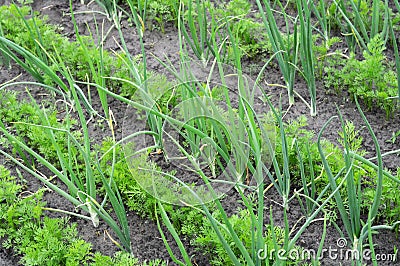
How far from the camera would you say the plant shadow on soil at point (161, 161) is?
8.82 ft

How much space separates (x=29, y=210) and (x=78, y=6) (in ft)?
6.04

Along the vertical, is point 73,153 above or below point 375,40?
below

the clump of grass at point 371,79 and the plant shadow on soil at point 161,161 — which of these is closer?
the plant shadow on soil at point 161,161

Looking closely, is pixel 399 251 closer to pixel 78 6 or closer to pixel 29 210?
pixel 29 210

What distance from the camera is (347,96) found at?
336cm

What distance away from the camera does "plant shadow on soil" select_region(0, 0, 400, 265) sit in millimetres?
2688

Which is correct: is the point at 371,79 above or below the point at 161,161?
above

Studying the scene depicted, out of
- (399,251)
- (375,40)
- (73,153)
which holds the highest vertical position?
(375,40)

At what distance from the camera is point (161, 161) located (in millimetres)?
3076

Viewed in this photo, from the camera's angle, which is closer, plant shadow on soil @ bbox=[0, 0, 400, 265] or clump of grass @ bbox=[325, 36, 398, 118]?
plant shadow on soil @ bbox=[0, 0, 400, 265]

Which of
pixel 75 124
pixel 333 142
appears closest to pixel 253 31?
pixel 333 142

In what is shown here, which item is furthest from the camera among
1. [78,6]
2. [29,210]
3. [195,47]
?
[78,6]

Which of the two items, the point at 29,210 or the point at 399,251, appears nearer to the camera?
the point at 399,251

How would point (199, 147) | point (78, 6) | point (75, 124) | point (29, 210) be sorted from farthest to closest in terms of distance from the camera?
point (78, 6) < point (75, 124) < point (199, 147) < point (29, 210)
